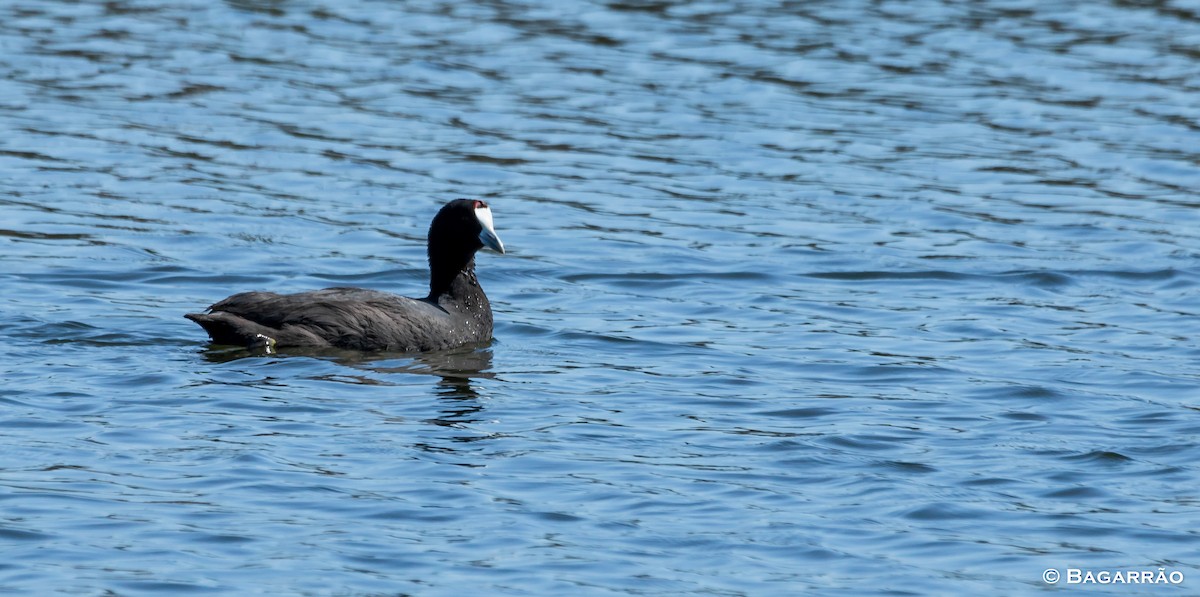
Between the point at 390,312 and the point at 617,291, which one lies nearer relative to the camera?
the point at 390,312

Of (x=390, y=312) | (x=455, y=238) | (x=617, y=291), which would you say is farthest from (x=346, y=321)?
(x=617, y=291)

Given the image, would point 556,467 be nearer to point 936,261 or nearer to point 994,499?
point 994,499

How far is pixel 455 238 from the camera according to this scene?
1291cm

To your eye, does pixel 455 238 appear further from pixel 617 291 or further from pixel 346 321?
pixel 617 291

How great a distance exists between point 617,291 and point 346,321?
2584 mm

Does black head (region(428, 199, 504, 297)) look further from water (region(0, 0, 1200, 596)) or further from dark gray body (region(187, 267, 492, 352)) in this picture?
water (region(0, 0, 1200, 596))

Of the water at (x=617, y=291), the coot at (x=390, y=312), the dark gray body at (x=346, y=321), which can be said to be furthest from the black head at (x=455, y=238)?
the water at (x=617, y=291)

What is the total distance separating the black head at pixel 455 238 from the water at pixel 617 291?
58 centimetres

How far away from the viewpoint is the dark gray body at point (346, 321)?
11.8 meters

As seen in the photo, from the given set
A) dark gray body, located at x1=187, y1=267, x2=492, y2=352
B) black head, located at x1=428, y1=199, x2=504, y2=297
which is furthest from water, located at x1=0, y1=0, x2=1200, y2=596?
black head, located at x1=428, y1=199, x2=504, y2=297

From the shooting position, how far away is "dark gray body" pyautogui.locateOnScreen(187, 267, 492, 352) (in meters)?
11.8

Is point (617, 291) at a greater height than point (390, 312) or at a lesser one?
lesser

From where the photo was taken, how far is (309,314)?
11969 mm

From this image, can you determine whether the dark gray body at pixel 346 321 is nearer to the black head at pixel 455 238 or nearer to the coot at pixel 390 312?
the coot at pixel 390 312
